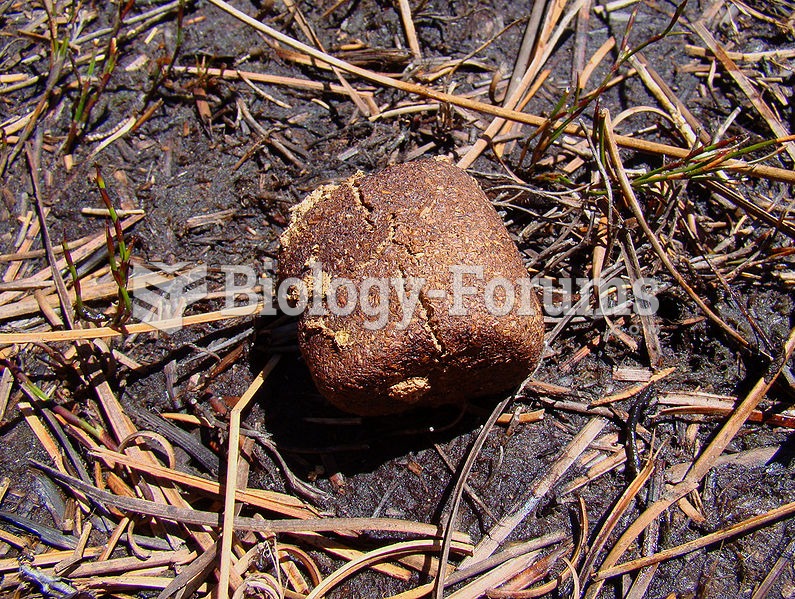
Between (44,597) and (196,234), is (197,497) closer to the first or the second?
(44,597)

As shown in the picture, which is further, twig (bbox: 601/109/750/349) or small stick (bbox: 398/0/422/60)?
small stick (bbox: 398/0/422/60)

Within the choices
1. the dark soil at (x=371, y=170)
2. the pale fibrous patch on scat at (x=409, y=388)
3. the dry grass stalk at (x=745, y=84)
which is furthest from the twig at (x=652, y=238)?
the pale fibrous patch on scat at (x=409, y=388)

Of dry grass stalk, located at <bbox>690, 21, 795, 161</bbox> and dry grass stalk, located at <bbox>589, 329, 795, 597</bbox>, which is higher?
dry grass stalk, located at <bbox>690, 21, 795, 161</bbox>

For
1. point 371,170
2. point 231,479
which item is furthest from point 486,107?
point 231,479

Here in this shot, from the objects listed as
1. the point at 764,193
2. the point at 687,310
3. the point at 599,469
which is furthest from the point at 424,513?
the point at 764,193

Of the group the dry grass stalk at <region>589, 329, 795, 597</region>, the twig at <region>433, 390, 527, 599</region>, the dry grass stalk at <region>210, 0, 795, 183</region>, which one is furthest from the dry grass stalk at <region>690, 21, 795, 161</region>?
the twig at <region>433, 390, 527, 599</region>
